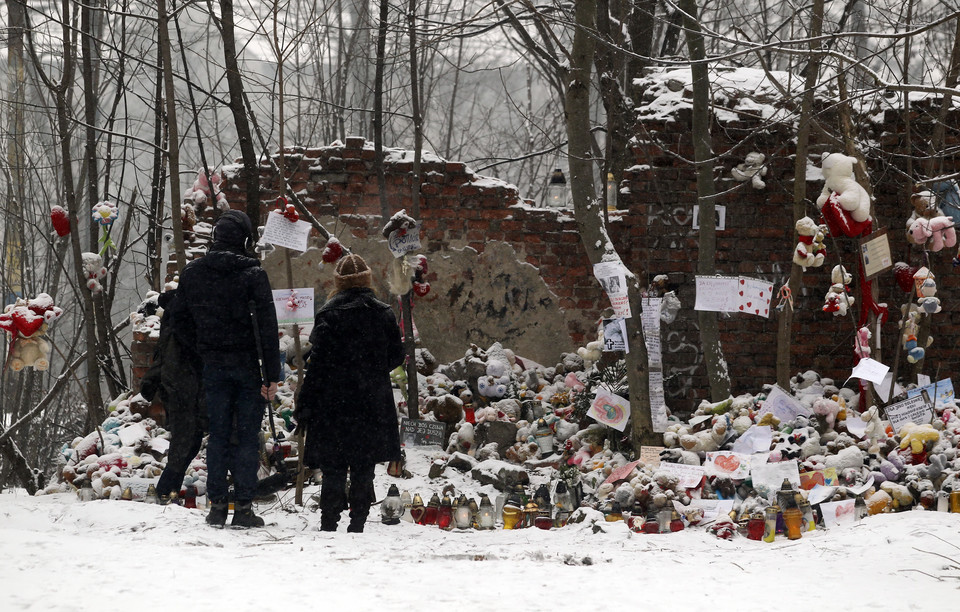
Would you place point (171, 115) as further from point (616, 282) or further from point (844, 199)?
point (844, 199)

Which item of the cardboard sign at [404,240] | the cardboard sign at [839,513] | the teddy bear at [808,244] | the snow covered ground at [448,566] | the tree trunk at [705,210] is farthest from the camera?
the cardboard sign at [404,240]

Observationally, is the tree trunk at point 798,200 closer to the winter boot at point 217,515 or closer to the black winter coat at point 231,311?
the black winter coat at point 231,311

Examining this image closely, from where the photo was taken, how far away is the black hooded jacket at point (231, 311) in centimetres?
427

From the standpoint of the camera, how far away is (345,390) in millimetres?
4473

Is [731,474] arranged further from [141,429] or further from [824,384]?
[141,429]

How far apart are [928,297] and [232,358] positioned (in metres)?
4.48

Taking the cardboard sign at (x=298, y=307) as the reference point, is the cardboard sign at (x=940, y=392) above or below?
below

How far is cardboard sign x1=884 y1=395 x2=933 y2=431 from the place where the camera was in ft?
18.6

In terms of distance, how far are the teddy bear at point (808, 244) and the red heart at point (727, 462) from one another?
140 cm

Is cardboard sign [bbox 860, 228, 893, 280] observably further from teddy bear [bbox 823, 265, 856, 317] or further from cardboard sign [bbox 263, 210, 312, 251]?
cardboard sign [bbox 263, 210, 312, 251]

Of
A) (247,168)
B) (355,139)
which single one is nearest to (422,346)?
(355,139)

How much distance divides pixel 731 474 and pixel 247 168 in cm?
360

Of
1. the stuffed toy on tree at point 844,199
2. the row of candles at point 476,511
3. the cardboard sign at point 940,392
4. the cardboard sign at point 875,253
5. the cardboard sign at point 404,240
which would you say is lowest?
the row of candles at point 476,511

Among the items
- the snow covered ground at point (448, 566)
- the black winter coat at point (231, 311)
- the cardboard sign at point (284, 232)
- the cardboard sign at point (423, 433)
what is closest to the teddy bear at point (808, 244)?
the snow covered ground at point (448, 566)
